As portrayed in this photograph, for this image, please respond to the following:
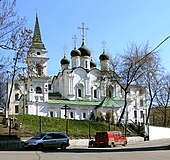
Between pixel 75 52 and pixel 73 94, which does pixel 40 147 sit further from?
pixel 75 52

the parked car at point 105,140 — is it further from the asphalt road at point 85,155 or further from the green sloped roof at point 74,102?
the green sloped roof at point 74,102

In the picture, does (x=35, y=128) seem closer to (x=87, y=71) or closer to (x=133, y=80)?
(x=133, y=80)

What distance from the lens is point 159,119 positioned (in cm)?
8838

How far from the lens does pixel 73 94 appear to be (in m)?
82.1

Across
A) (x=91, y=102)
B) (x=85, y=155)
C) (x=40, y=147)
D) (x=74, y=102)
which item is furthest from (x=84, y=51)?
(x=85, y=155)

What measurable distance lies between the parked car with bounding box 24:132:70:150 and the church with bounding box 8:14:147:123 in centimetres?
4446

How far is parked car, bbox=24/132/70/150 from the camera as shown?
25422 millimetres

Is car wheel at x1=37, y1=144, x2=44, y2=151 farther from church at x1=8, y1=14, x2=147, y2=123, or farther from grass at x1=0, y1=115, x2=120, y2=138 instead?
church at x1=8, y1=14, x2=147, y2=123

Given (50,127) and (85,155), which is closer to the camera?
(85,155)

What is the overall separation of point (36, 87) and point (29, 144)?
53824 mm

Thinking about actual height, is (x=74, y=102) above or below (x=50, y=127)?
above

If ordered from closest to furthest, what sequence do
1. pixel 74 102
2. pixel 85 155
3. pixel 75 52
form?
1. pixel 85 155
2. pixel 74 102
3. pixel 75 52

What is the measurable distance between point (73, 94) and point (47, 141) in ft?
184

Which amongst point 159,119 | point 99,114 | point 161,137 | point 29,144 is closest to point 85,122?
point 161,137
